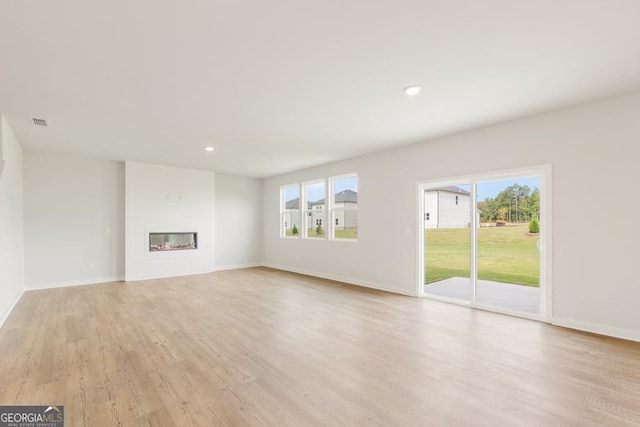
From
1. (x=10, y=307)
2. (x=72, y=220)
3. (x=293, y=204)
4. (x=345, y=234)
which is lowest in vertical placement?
(x=10, y=307)

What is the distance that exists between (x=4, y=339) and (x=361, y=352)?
3.91 m

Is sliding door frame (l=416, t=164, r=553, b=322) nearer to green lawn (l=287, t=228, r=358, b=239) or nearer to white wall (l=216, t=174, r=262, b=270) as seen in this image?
green lawn (l=287, t=228, r=358, b=239)

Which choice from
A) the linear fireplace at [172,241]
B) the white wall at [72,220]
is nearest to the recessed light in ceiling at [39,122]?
the white wall at [72,220]

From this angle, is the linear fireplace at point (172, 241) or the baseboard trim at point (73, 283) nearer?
the baseboard trim at point (73, 283)

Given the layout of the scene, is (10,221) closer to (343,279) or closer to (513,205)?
(343,279)

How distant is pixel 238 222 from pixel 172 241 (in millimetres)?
1852

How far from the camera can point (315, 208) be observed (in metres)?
7.49

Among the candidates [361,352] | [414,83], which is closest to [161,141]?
[414,83]

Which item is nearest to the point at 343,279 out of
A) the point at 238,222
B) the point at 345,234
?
the point at 345,234

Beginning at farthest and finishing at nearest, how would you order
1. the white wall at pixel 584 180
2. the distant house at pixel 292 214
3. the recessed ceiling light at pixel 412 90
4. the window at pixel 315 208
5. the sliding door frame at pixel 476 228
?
the distant house at pixel 292 214 → the window at pixel 315 208 → the sliding door frame at pixel 476 228 → the white wall at pixel 584 180 → the recessed ceiling light at pixel 412 90

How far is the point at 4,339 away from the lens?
3285mm

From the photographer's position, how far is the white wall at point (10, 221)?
154 inches

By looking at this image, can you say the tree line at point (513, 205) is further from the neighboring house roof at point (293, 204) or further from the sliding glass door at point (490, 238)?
the neighboring house roof at point (293, 204)

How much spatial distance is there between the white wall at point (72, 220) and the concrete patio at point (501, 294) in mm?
6718
